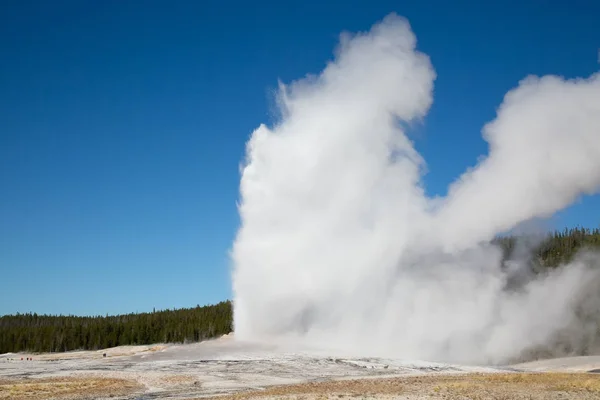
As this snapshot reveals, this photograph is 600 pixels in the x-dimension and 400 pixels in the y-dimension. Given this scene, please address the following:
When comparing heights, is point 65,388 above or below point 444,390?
below

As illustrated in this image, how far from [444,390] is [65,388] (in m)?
22.0

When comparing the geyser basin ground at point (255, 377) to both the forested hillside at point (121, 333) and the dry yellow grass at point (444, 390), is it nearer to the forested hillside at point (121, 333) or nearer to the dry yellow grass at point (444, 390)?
the dry yellow grass at point (444, 390)

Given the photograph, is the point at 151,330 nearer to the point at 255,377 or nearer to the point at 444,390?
the point at 255,377

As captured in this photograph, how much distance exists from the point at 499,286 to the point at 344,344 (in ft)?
68.0

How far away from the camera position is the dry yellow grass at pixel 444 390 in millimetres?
26000

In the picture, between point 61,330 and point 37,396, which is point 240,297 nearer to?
point 37,396

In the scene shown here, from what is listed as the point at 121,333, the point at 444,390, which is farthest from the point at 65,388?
the point at 121,333

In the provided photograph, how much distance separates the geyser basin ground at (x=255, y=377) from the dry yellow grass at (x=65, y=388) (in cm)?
5

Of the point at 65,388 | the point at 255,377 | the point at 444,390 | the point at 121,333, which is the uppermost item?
the point at 121,333

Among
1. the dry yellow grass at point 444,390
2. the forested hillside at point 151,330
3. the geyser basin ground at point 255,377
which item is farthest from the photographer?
the forested hillside at point 151,330

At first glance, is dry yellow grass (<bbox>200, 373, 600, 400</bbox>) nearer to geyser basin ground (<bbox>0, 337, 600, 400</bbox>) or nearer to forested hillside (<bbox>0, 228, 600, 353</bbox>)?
geyser basin ground (<bbox>0, 337, 600, 400</bbox>)

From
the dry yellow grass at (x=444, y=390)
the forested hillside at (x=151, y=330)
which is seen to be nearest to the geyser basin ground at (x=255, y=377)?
the dry yellow grass at (x=444, y=390)

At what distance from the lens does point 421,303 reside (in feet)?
225

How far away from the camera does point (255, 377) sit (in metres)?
39.0
